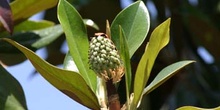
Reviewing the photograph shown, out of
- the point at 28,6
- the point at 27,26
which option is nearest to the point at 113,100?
the point at 28,6

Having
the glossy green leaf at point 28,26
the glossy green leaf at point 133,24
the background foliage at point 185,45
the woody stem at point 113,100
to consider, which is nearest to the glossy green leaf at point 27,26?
the glossy green leaf at point 28,26

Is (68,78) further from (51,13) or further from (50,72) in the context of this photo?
(51,13)

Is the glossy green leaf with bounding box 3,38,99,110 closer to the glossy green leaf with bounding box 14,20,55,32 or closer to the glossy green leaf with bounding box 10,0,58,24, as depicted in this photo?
the glossy green leaf with bounding box 10,0,58,24

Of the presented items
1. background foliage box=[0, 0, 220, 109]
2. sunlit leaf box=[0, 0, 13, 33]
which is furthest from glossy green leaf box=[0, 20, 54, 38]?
background foliage box=[0, 0, 220, 109]

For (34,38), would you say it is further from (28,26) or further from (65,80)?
(65,80)

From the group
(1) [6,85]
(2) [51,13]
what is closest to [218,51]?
(2) [51,13]
